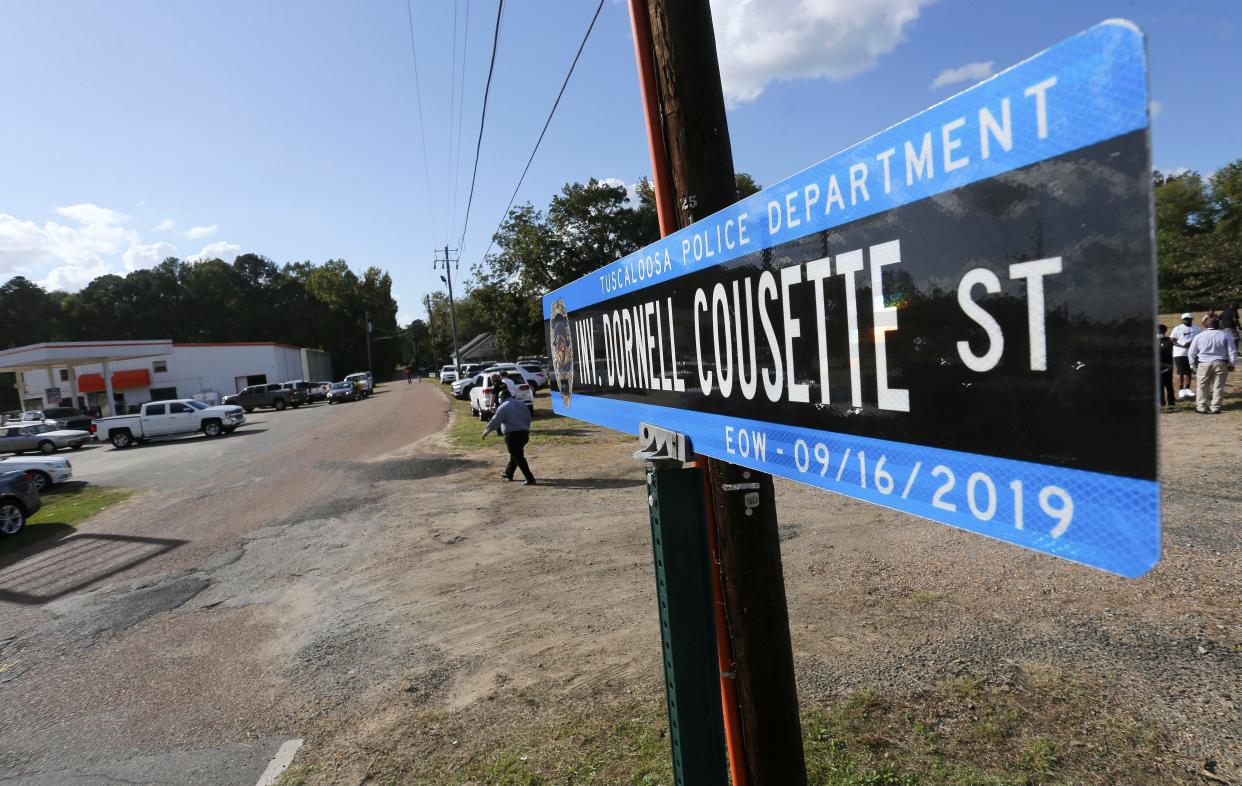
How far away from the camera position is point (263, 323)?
9456 cm

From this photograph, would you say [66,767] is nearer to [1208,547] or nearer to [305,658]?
[305,658]

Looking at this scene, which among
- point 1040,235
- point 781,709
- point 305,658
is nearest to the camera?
point 1040,235

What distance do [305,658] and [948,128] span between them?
5802mm

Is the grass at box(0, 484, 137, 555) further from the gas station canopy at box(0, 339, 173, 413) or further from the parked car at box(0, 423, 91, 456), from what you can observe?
the gas station canopy at box(0, 339, 173, 413)

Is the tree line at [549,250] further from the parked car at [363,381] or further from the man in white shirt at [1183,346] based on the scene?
the man in white shirt at [1183,346]

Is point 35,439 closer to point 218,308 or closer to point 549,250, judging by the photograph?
point 549,250

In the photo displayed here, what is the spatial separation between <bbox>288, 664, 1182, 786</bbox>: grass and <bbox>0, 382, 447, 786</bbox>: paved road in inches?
44.4

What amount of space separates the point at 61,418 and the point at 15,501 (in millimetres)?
34628

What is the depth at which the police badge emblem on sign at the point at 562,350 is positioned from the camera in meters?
3.22

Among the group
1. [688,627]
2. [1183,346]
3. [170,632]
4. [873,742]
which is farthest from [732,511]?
[1183,346]

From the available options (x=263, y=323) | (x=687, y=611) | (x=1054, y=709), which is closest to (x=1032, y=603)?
(x=1054, y=709)

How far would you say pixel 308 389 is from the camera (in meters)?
48.2

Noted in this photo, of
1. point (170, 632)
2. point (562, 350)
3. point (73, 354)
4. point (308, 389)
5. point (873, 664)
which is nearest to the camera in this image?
point (562, 350)

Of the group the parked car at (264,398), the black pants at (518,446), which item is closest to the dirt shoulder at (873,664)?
the black pants at (518,446)
